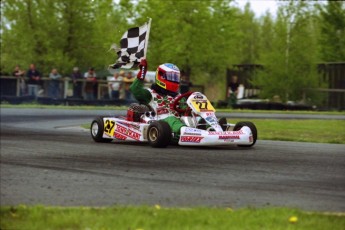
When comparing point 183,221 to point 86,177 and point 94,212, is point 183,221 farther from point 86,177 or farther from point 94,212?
point 86,177

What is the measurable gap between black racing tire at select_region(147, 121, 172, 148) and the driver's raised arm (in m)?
0.88

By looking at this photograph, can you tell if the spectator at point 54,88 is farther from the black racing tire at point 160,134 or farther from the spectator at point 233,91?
the black racing tire at point 160,134

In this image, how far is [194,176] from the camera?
912cm

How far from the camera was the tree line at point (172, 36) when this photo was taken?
30.2 metres

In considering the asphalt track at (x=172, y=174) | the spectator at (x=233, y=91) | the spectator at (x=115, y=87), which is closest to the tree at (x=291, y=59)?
the spectator at (x=233, y=91)

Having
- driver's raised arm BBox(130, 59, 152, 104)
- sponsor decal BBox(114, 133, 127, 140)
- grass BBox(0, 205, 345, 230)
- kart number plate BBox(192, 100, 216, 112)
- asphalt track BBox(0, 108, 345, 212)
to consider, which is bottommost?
grass BBox(0, 205, 345, 230)

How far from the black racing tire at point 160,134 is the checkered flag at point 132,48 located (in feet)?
5.47

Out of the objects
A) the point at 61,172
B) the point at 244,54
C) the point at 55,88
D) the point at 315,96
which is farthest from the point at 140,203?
the point at 244,54

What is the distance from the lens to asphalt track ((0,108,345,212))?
7.45 meters

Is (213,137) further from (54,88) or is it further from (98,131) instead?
(54,88)

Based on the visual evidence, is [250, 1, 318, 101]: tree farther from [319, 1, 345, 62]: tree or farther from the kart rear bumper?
the kart rear bumper

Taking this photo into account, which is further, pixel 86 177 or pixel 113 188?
pixel 86 177

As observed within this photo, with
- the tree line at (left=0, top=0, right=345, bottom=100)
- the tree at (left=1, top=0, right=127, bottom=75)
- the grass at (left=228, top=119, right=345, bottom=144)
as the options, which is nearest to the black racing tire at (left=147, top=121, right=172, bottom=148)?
the grass at (left=228, top=119, right=345, bottom=144)

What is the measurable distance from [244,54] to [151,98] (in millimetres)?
40636
